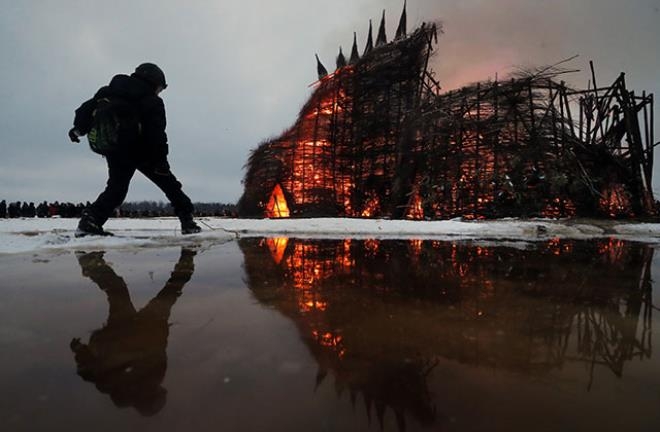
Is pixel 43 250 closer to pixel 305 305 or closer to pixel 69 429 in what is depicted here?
pixel 305 305

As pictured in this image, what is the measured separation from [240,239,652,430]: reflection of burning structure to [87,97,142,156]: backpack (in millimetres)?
2647

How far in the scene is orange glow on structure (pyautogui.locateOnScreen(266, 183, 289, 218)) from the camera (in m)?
17.3

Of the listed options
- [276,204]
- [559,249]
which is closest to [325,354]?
[559,249]

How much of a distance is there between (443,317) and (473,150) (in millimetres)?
10675

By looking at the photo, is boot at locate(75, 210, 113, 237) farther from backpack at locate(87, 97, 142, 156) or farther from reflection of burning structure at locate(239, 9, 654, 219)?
reflection of burning structure at locate(239, 9, 654, 219)

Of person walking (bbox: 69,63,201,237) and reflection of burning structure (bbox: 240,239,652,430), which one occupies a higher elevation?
person walking (bbox: 69,63,201,237)

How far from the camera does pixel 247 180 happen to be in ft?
59.2

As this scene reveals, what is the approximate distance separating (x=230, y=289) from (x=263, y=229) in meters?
4.53

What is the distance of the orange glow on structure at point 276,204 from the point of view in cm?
1728

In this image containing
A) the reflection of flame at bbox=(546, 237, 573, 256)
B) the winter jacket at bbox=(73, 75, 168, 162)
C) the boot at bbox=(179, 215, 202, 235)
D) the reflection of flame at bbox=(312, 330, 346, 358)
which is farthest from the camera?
the boot at bbox=(179, 215, 202, 235)

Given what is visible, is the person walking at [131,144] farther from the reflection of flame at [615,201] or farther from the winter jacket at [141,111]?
the reflection of flame at [615,201]

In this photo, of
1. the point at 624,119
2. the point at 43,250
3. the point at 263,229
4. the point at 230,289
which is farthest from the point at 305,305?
the point at 624,119

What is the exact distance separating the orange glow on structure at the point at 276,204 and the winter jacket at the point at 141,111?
12725 mm

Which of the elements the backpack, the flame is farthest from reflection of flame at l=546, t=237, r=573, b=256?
the flame
